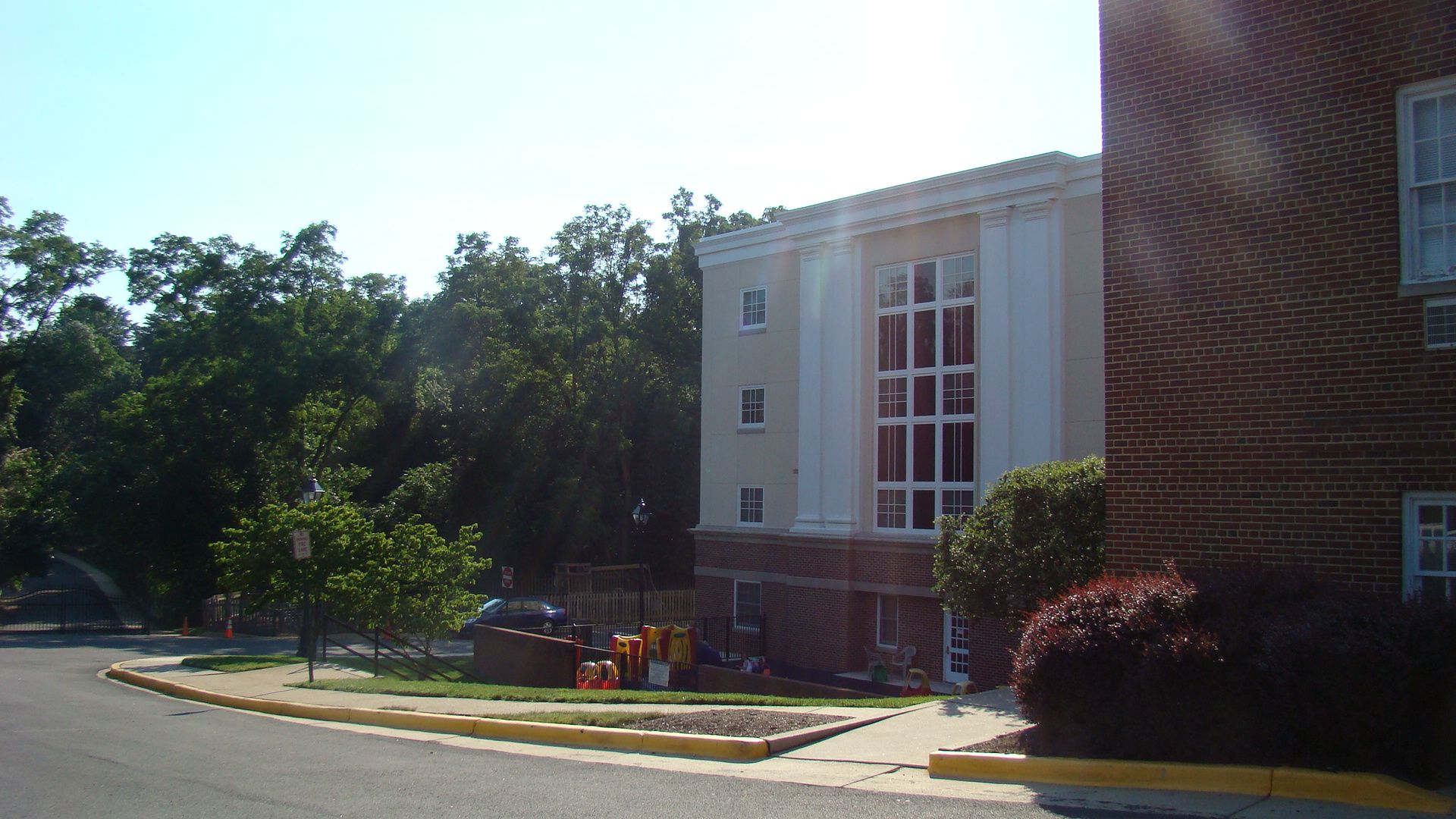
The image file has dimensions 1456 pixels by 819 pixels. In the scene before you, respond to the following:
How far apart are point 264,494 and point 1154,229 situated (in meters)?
40.0

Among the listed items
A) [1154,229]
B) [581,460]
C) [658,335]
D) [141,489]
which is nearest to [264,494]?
[141,489]

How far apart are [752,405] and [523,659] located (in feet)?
42.8

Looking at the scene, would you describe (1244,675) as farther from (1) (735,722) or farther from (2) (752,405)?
(2) (752,405)

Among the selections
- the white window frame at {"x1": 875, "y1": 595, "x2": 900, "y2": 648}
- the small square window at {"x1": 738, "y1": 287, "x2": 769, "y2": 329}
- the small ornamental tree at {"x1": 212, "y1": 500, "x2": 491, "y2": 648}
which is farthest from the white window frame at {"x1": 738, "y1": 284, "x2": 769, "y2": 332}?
the small ornamental tree at {"x1": 212, "y1": 500, "x2": 491, "y2": 648}

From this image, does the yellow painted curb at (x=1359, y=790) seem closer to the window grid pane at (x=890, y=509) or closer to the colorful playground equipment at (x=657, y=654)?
the colorful playground equipment at (x=657, y=654)

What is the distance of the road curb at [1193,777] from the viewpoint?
23.3ft

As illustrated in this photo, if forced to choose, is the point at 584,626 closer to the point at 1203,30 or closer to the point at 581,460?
the point at 1203,30

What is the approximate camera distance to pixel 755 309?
111 ft

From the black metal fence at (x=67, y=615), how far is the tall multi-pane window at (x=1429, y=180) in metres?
38.2

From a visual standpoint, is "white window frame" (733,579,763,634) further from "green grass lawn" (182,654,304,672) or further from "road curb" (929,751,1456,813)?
"road curb" (929,751,1456,813)

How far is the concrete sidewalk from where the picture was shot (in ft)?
24.4

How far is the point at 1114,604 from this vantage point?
9.16m

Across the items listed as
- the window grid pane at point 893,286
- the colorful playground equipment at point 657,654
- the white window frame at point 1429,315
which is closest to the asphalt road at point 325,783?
the white window frame at point 1429,315

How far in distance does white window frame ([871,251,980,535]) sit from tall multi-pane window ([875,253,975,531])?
0.02 meters
